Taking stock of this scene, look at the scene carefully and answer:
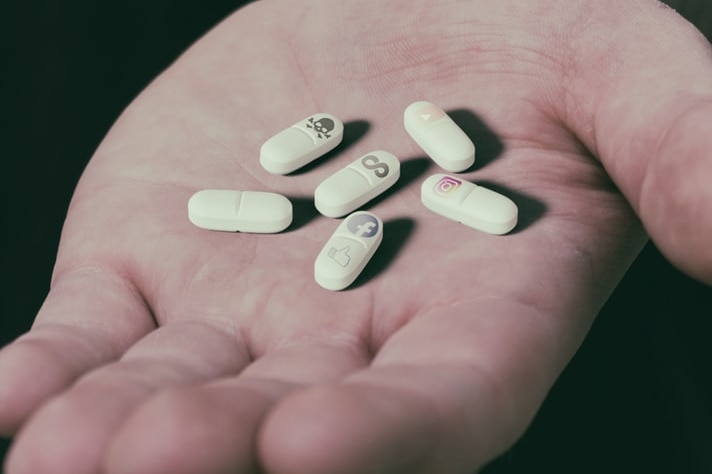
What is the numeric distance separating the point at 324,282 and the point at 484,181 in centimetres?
50

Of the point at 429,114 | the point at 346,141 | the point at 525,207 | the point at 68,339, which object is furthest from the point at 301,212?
the point at 68,339

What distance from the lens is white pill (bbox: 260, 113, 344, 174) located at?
2.12m

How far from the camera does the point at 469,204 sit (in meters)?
1.88

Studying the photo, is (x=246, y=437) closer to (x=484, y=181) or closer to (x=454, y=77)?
(x=484, y=181)

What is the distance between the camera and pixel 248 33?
8.38 feet

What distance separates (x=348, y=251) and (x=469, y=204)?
29cm

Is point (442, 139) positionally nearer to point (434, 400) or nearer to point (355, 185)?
point (355, 185)

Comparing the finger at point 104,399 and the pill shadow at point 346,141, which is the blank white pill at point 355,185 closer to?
the pill shadow at point 346,141

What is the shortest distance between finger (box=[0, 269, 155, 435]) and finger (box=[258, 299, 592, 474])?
0.47m

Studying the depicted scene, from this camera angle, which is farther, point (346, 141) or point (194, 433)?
point (346, 141)

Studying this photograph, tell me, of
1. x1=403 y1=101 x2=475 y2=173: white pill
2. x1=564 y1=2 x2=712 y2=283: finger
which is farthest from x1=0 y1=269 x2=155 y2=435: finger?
x1=564 y1=2 x2=712 y2=283: finger

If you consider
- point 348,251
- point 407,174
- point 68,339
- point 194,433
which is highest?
point 194,433

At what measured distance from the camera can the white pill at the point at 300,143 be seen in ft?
6.94

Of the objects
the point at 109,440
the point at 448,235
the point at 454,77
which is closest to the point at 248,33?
the point at 454,77
